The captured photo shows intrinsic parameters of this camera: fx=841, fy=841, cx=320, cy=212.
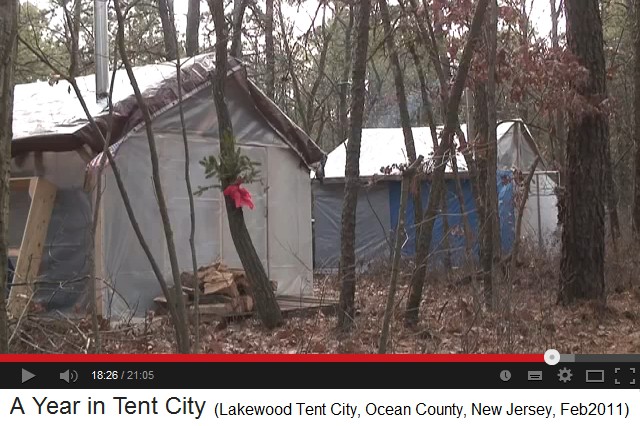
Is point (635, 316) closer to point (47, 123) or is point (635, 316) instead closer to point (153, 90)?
point (153, 90)

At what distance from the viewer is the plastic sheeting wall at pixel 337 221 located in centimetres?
1931

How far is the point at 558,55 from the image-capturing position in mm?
9234

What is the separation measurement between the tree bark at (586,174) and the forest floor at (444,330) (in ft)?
1.18

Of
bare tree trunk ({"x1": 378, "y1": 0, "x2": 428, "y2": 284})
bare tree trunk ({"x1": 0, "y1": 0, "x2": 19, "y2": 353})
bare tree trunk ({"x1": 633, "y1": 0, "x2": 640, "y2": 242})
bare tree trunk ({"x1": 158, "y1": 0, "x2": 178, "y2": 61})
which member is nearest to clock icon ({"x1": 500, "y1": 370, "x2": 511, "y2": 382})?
bare tree trunk ({"x1": 0, "y1": 0, "x2": 19, "y2": 353})

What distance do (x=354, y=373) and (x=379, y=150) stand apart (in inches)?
734

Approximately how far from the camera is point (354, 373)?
263 centimetres

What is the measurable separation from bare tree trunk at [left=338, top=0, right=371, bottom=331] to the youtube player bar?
218 inches

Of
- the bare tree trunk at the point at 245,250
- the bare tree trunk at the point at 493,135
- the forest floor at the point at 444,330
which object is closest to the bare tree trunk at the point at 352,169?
the forest floor at the point at 444,330

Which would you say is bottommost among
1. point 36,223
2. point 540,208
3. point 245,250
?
point 540,208

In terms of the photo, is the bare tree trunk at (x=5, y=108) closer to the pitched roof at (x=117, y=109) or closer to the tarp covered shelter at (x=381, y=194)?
the pitched roof at (x=117, y=109)

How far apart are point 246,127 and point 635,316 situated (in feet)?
19.9

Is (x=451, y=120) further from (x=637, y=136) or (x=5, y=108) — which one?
(x=637, y=136)

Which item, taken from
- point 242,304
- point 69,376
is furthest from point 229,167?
point 69,376
